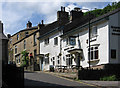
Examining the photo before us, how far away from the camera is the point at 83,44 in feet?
104

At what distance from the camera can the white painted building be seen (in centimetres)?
2742

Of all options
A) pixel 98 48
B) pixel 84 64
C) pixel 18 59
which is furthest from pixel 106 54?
pixel 18 59

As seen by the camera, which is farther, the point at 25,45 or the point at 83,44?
the point at 25,45

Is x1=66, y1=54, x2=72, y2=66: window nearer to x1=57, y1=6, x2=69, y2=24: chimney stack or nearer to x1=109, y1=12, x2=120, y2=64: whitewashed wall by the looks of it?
x1=109, y1=12, x2=120, y2=64: whitewashed wall

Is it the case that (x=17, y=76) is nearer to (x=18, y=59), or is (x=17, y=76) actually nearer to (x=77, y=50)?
(x=77, y=50)

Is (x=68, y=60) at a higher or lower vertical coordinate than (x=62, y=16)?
lower

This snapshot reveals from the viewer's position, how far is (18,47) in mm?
55094

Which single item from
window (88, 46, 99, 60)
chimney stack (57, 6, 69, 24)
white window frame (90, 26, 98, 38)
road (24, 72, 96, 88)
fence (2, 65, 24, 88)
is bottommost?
road (24, 72, 96, 88)

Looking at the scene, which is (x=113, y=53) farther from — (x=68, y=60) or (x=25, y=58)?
(x=25, y=58)

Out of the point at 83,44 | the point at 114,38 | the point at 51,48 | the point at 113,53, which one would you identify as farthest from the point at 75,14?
the point at 113,53

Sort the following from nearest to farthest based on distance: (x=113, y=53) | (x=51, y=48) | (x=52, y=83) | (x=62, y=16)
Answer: (x=52, y=83) < (x=113, y=53) < (x=51, y=48) < (x=62, y=16)

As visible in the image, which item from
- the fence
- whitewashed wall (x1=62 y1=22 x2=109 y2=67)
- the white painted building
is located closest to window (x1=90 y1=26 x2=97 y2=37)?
the white painted building

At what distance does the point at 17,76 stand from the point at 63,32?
22.6 meters

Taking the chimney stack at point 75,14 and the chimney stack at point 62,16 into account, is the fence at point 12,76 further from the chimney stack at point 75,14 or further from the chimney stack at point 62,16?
the chimney stack at point 62,16
